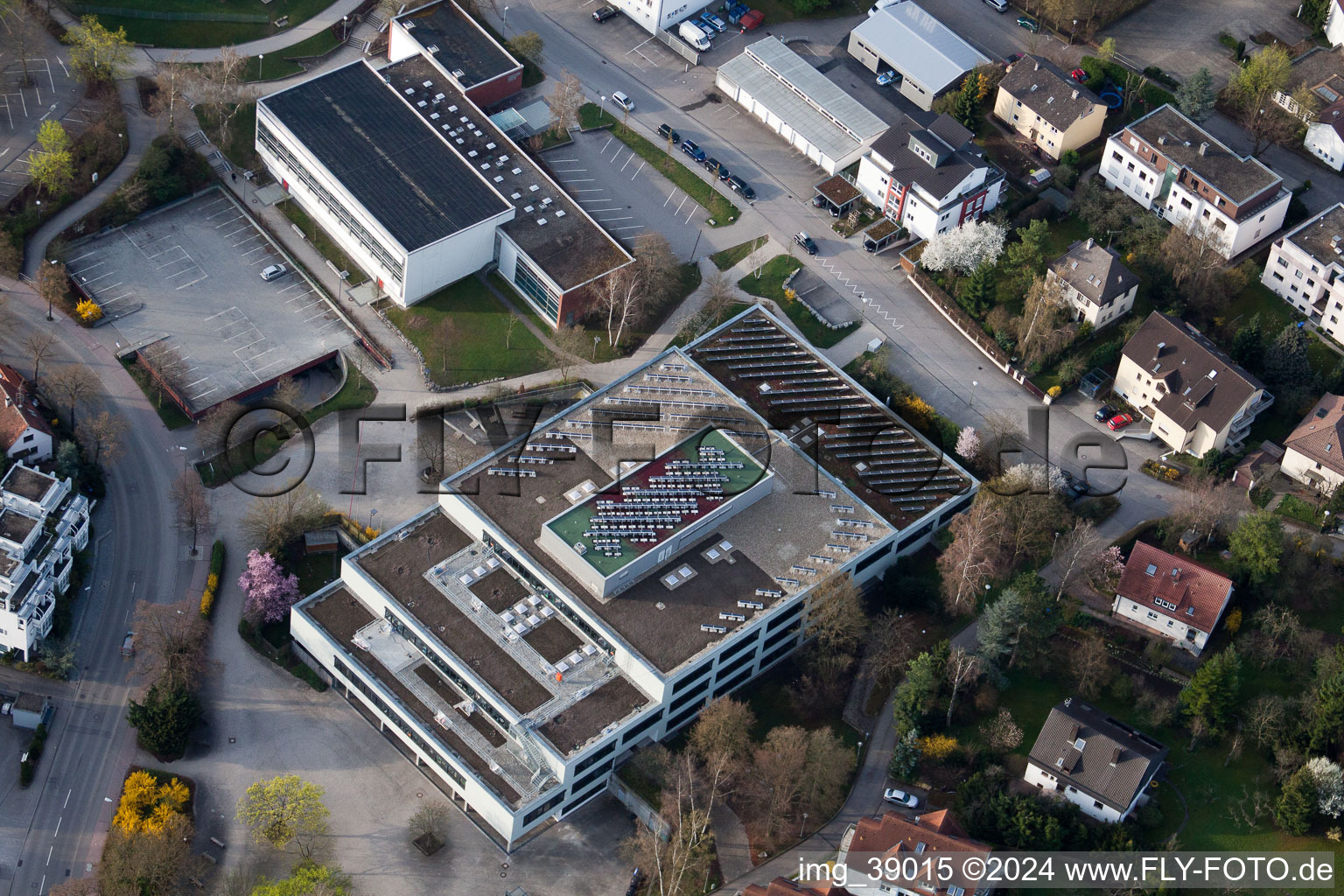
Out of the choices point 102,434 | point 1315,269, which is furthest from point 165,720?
point 1315,269

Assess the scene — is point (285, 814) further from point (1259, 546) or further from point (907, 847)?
point (1259, 546)

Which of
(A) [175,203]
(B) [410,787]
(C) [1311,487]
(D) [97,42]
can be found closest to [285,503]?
(B) [410,787]

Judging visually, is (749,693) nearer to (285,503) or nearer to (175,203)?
(285,503)

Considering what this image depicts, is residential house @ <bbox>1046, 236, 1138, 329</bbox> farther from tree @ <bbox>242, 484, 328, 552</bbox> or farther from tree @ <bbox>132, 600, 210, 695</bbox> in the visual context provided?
tree @ <bbox>132, 600, 210, 695</bbox>

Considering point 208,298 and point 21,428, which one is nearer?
point 21,428

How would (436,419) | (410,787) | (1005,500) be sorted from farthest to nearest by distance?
(436,419) → (1005,500) → (410,787)

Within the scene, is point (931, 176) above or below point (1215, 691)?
above

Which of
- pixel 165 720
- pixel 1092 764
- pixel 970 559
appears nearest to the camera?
pixel 1092 764
